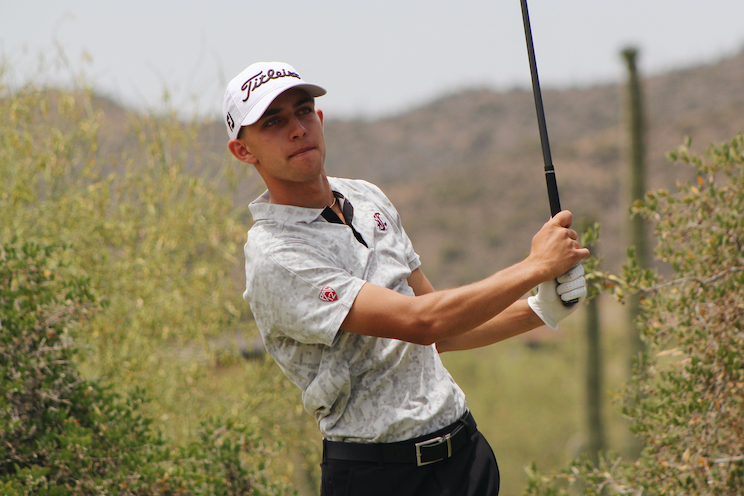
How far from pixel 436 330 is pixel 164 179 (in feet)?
18.2

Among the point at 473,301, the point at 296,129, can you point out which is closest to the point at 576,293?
the point at 473,301

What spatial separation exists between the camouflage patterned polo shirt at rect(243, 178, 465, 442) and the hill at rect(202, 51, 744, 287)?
55.6 feet

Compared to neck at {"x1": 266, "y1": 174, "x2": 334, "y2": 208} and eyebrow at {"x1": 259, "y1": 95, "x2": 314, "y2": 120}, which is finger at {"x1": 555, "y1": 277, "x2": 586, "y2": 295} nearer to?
neck at {"x1": 266, "y1": 174, "x2": 334, "y2": 208}

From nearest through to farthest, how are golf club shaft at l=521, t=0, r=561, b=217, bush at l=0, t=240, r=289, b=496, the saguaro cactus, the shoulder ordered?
golf club shaft at l=521, t=0, r=561, b=217, the shoulder, bush at l=0, t=240, r=289, b=496, the saguaro cactus

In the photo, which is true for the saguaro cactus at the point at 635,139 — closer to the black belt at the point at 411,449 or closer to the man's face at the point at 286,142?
the black belt at the point at 411,449

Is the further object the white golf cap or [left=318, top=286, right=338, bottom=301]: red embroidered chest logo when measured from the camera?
the white golf cap

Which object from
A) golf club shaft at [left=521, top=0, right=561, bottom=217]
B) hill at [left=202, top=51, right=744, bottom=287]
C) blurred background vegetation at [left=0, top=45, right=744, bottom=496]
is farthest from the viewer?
hill at [left=202, top=51, right=744, bottom=287]

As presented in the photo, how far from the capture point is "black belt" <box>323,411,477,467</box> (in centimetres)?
217

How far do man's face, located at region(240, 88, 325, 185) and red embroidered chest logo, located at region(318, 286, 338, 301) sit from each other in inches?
16.3

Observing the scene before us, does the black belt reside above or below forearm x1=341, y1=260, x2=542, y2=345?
below

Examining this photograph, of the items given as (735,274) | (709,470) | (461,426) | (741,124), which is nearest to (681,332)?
(735,274)

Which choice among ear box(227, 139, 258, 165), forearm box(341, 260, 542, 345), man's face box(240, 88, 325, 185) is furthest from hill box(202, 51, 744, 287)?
forearm box(341, 260, 542, 345)

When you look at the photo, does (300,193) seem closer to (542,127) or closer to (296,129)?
(296,129)

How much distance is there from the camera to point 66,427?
3.24 meters
